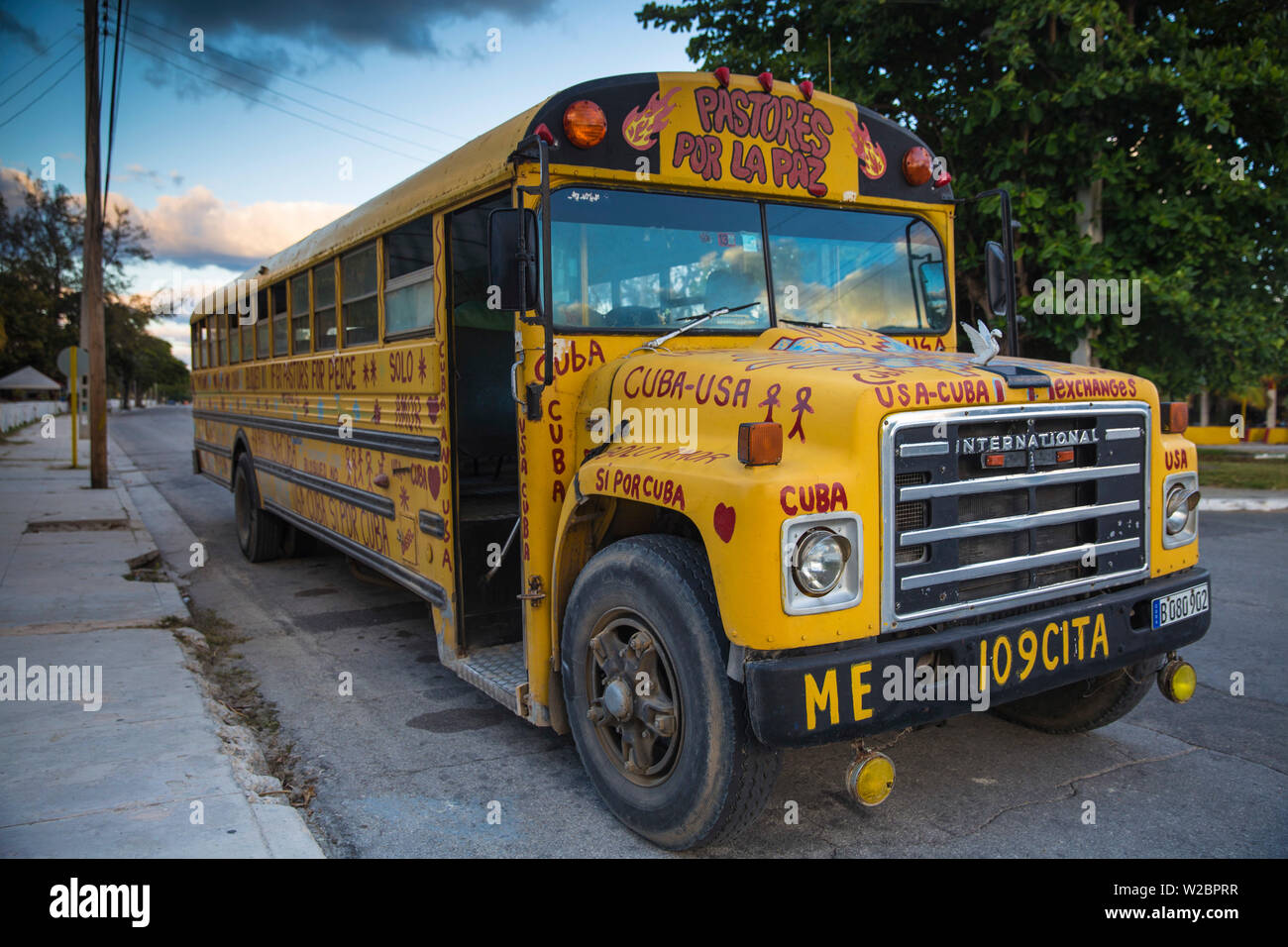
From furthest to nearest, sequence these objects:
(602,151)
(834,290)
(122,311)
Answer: (122,311) < (834,290) < (602,151)

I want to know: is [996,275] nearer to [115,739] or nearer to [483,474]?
[483,474]

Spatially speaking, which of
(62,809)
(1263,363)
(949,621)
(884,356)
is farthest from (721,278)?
(1263,363)

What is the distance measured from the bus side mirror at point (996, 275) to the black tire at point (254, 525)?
6.42m

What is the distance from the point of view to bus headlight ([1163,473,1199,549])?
3566mm

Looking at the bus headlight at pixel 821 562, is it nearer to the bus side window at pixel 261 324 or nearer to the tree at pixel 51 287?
the bus side window at pixel 261 324

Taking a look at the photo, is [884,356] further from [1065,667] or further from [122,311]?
[122,311]

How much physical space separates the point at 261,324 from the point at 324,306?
2.10 meters

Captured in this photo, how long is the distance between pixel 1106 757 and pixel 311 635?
4738mm

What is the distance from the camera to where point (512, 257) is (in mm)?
3555

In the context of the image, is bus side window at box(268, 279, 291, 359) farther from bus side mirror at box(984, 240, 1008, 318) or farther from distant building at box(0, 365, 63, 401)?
distant building at box(0, 365, 63, 401)

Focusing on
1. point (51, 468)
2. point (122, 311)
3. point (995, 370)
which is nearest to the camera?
point (995, 370)

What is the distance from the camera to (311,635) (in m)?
6.34

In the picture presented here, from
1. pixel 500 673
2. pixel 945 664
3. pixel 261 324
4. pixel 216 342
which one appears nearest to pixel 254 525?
pixel 261 324

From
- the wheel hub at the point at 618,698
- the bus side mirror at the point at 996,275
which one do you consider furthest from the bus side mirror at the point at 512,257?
the bus side mirror at the point at 996,275
